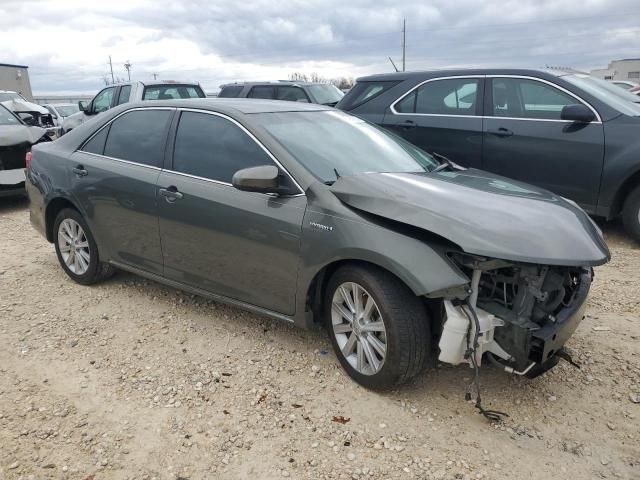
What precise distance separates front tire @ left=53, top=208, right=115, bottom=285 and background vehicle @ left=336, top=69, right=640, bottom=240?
3858mm

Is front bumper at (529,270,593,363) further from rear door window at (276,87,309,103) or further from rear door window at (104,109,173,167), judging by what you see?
rear door window at (276,87,309,103)

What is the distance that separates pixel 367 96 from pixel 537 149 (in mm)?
2327

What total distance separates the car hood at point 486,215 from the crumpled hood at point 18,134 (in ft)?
21.5

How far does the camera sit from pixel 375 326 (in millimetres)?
3004

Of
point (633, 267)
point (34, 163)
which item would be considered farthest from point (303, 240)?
point (633, 267)

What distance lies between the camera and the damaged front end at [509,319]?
269cm

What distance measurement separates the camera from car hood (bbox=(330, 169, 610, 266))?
2631 millimetres

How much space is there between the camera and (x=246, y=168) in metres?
3.38

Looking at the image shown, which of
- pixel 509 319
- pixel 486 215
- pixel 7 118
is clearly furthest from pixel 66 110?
pixel 509 319

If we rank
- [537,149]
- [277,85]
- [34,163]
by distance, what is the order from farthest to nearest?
1. [277,85]
2. [537,149]
3. [34,163]

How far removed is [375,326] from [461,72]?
4385 millimetres

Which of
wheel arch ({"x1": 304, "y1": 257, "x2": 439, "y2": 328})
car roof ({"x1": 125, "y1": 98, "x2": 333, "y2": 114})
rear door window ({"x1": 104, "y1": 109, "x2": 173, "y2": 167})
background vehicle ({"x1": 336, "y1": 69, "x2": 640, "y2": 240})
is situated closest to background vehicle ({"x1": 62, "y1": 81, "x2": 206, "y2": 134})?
background vehicle ({"x1": 336, "y1": 69, "x2": 640, "y2": 240})

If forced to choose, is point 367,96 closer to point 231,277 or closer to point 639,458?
point 231,277

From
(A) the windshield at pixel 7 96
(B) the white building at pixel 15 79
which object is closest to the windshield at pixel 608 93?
(A) the windshield at pixel 7 96
